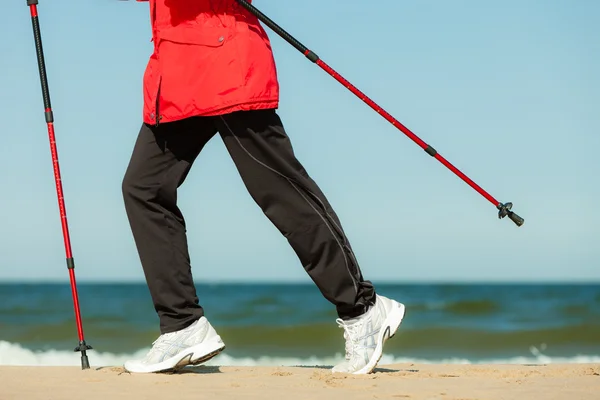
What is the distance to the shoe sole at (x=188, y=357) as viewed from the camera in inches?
150

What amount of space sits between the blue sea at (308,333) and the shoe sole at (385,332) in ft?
16.8

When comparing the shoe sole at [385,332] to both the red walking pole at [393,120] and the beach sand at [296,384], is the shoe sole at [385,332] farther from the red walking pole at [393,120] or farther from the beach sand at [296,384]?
the red walking pole at [393,120]

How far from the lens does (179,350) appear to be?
385 centimetres

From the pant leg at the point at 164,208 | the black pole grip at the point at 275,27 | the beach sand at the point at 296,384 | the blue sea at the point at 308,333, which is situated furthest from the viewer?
the blue sea at the point at 308,333

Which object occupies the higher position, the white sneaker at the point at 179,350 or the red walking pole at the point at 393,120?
the red walking pole at the point at 393,120

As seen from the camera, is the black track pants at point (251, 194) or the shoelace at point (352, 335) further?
the shoelace at point (352, 335)

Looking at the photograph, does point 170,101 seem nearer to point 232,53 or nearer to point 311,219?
point 232,53

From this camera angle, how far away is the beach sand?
3158 mm

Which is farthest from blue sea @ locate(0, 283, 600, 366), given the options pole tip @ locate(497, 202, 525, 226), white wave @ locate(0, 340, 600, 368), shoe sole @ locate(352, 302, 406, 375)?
pole tip @ locate(497, 202, 525, 226)

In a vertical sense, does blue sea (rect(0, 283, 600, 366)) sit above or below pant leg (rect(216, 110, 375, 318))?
below

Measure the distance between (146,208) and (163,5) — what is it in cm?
87

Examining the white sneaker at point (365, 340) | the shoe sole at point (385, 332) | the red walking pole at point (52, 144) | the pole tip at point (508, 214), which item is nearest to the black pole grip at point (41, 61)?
the red walking pole at point (52, 144)

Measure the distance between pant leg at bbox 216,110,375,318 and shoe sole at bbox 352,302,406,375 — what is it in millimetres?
226

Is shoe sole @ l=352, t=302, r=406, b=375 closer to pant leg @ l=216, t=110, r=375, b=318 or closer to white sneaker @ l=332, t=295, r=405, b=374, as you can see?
white sneaker @ l=332, t=295, r=405, b=374
